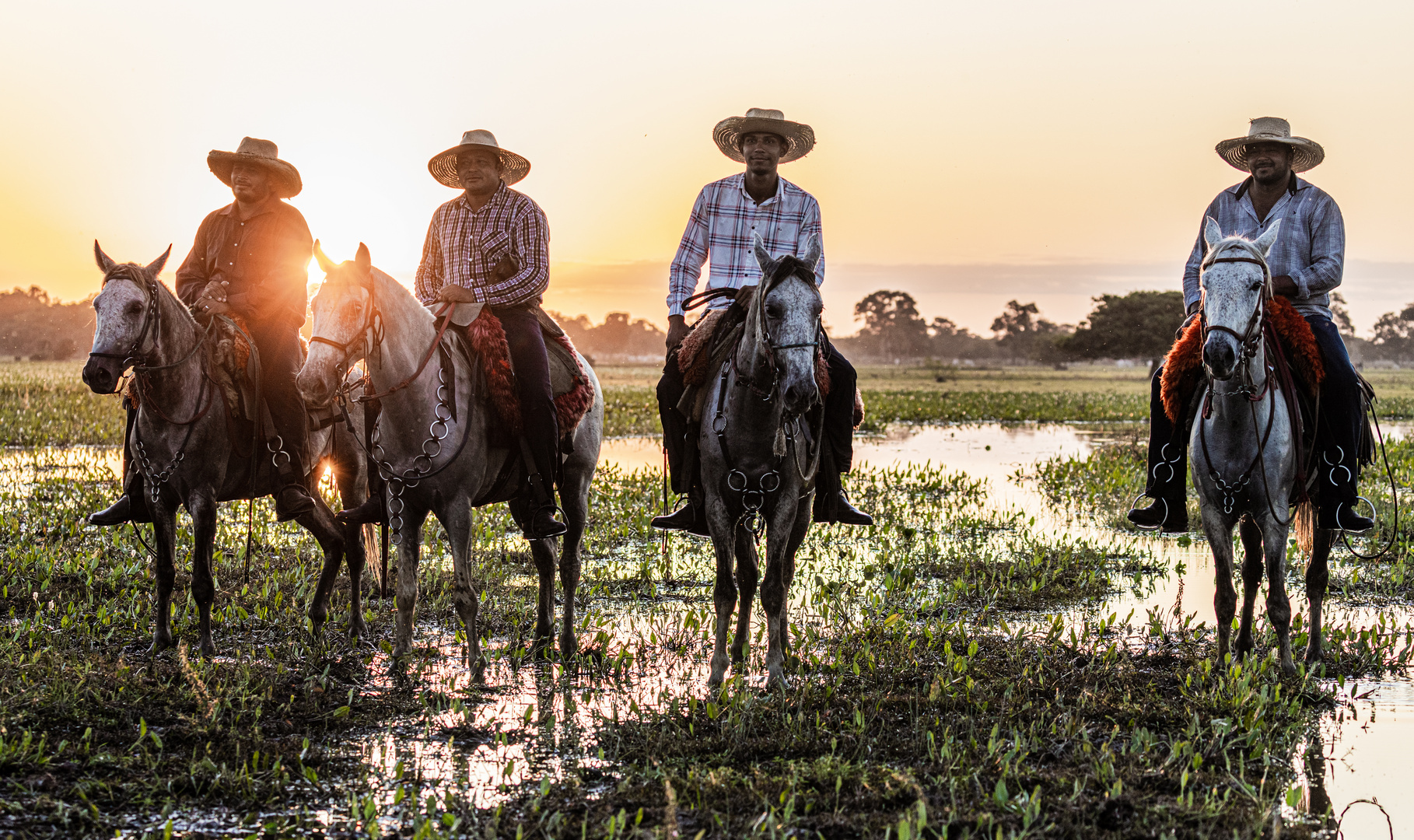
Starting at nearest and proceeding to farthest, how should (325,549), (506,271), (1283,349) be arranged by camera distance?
(1283,349)
(506,271)
(325,549)

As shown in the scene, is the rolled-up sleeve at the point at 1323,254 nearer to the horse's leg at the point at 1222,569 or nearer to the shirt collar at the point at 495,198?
the horse's leg at the point at 1222,569

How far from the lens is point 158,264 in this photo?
21.5 ft

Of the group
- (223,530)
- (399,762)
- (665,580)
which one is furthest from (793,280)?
(223,530)

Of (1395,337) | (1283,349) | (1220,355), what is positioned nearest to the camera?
(1220,355)

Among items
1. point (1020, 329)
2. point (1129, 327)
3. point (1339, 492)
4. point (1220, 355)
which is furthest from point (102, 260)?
point (1020, 329)

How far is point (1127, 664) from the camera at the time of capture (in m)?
6.29

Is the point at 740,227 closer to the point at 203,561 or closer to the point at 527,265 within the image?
the point at 527,265

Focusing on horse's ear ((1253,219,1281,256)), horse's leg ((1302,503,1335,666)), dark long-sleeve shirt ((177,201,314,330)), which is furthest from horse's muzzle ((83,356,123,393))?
horse's leg ((1302,503,1335,666))

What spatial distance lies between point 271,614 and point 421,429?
2248 mm

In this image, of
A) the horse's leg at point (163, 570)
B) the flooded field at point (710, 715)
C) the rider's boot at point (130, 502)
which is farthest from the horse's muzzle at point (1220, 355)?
the rider's boot at point (130, 502)

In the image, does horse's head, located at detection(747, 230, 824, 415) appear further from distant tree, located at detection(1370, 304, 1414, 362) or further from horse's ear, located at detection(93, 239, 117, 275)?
distant tree, located at detection(1370, 304, 1414, 362)

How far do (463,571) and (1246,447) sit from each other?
464cm

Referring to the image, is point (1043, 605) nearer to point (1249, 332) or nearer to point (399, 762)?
point (1249, 332)

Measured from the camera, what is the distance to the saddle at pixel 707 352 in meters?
6.25
